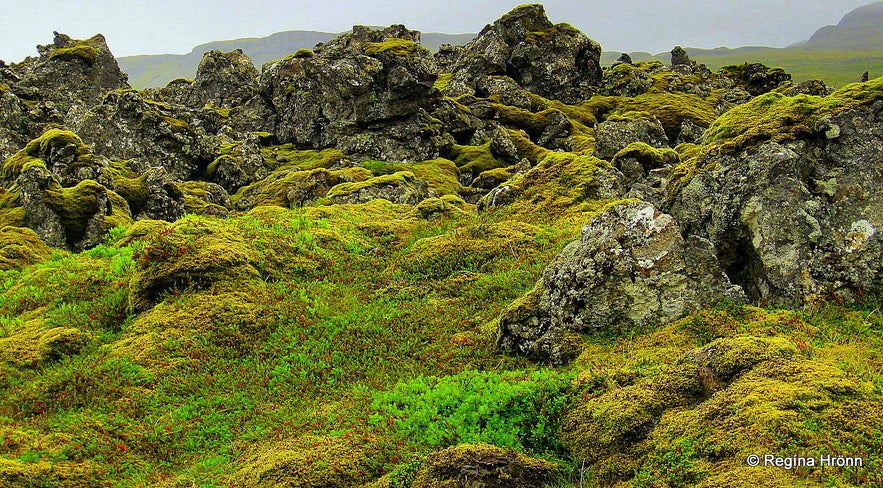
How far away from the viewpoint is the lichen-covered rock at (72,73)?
74.4 metres

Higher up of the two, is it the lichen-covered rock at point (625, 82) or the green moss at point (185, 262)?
the lichen-covered rock at point (625, 82)

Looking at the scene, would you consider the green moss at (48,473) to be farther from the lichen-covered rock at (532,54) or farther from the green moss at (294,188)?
the lichen-covered rock at (532,54)

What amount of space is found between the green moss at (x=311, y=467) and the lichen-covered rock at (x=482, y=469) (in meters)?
1.49

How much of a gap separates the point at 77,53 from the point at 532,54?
62.5 metres

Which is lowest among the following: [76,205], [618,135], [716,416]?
[716,416]

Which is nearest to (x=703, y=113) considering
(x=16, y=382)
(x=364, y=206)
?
(x=364, y=206)

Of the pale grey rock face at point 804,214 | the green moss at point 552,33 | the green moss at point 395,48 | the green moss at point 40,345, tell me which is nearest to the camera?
the pale grey rock face at point 804,214

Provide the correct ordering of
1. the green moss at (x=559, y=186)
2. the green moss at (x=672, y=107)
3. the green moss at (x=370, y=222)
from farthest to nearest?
the green moss at (x=672, y=107) → the green moss at (x=559, y=186) → the green moss at (x=370, y=222)

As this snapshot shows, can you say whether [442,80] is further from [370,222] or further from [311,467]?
[311,467]

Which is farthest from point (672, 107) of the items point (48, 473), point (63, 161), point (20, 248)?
point (48, 473)

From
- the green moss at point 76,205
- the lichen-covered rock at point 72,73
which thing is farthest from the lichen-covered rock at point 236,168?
the lichen-covered rock at point 72,73

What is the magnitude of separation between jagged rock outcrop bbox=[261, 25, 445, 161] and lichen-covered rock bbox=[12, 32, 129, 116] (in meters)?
34.6

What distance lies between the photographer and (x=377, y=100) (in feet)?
199

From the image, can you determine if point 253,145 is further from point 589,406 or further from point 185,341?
point 589,406
